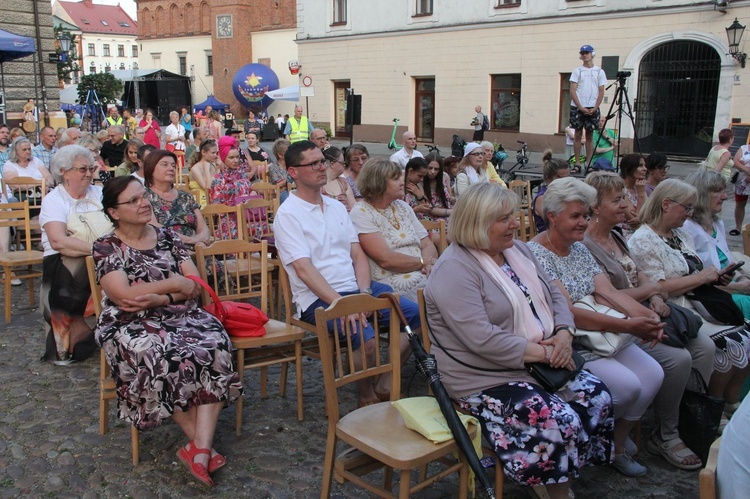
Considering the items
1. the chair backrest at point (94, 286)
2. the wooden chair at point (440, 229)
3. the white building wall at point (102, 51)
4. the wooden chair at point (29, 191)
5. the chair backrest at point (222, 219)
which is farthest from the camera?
the white building wall at point (102, 51)

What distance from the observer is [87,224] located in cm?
485

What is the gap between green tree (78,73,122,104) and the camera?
33188 millimetres

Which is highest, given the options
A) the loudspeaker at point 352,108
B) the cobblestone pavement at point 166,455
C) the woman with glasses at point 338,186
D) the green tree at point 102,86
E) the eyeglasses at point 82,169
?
the green tree at point 102,86

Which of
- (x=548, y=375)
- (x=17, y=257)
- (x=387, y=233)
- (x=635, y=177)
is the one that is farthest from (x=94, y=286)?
(x=635, y=177)

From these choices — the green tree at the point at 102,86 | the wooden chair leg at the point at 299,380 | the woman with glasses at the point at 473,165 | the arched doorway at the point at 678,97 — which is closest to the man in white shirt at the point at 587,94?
the woman with glasses at the point at 473,165

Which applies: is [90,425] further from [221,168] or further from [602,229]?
[221,168]

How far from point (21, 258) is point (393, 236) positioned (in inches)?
140

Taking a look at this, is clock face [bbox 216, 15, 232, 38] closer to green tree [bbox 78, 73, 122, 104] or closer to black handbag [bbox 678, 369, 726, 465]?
green tree [bbox 78, 73, 122, 104]

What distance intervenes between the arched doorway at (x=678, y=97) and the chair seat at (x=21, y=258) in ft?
52.6

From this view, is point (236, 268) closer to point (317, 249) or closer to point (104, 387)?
point (317, 249)

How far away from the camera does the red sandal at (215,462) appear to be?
3295 millimetres

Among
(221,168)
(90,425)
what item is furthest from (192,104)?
(90,425)

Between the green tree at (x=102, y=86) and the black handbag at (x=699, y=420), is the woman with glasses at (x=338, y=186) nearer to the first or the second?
the black handbag at (x=699, y=420)

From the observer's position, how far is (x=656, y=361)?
3.55m
